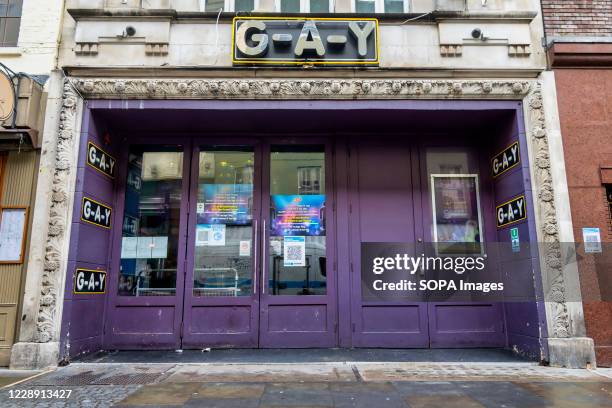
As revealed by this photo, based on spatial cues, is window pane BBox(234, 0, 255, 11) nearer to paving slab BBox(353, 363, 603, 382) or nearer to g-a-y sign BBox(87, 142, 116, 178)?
g-a-y sign BBox(87, 142, 116, 178)

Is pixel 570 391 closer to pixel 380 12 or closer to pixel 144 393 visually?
pixel 144 393

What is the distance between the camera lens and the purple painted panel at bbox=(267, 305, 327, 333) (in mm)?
7547

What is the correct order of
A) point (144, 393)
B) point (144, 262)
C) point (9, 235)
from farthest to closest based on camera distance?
point (144, 262), point (9, 235), point (144, 393)

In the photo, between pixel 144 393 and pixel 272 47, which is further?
pixel 272 47

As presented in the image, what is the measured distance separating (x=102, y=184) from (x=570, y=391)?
303 inches

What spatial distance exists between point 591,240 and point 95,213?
8265 mm

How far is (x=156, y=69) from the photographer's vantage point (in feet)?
23.9

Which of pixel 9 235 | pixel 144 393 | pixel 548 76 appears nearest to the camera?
pixel 144 393

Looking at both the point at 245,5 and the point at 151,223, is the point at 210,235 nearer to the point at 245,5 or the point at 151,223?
the point at 151,223

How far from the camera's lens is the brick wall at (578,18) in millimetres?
7539

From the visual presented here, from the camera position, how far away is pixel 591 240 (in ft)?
22.7

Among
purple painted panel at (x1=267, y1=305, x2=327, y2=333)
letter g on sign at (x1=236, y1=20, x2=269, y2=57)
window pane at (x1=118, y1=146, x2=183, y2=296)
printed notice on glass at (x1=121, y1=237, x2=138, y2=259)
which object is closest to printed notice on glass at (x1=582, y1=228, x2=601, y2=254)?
purple painted panel at (x1=267, y1=305, x2=327, y2=333)

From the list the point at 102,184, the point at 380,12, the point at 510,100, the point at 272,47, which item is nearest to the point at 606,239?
the point at 510,100

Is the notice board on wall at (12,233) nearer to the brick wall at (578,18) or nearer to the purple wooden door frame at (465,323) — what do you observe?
the purple wooden door frame at (465,323)
